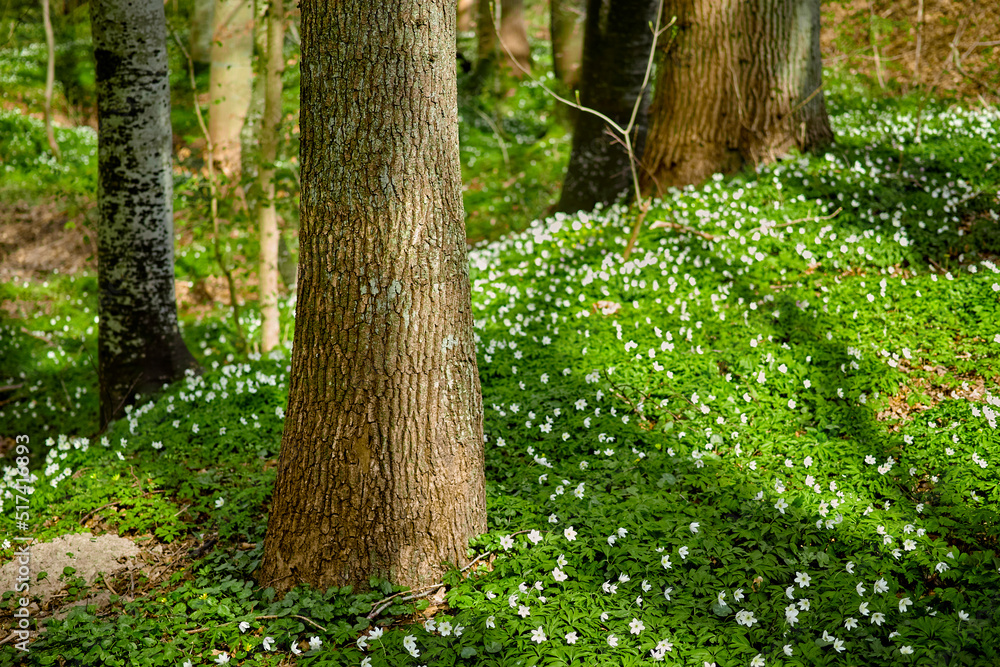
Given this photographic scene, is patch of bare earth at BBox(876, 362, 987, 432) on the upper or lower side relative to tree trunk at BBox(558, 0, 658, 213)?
lower

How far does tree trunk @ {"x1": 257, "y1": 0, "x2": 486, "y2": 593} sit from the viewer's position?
2.95 m

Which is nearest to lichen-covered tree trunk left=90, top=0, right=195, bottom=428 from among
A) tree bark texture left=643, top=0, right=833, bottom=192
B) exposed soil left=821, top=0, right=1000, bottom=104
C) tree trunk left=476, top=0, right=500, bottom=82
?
tree bark texture left=643, top=0, right=833, bottom=192

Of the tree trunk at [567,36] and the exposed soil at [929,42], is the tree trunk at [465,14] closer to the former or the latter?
the tree trunk at [567,36]

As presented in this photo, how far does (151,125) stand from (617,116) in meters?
5.36

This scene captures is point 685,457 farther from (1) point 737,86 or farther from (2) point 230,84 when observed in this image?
(2) point 230,84

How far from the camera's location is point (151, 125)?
554cm

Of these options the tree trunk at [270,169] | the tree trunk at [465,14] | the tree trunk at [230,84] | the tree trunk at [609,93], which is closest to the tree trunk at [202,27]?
the tree trunk at [230,84]

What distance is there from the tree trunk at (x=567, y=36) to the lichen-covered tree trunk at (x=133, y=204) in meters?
8.97

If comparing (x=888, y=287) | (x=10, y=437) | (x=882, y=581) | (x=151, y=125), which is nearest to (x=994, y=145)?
(x=888, y=287)

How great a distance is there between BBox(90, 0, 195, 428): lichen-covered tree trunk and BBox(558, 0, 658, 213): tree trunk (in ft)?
16.0

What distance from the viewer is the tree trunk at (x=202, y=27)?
580 inches

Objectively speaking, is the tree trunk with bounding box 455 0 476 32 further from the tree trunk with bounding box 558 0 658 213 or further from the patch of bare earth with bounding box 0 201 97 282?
the tree trunk with bounding box 558 0 658 213

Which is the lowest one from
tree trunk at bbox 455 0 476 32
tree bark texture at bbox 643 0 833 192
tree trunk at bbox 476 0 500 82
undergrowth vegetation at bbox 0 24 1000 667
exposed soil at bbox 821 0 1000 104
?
undergrowth vegetation at bbox 0 24 1000 667

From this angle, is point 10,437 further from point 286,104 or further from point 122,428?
point 286,104
